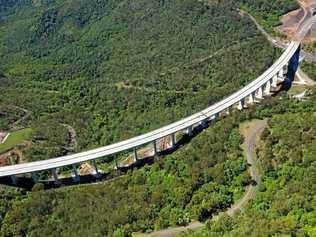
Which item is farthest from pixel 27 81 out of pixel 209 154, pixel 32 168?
pixel 209 154

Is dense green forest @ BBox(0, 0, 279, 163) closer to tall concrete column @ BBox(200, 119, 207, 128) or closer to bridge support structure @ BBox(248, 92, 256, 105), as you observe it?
bridge support structure @ BBox(248, 92, 256, 105)

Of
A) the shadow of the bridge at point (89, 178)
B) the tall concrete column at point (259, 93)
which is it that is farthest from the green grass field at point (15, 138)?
the tall concrete column at point (259, 93)

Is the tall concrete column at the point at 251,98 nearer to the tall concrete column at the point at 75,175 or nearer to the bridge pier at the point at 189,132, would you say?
the bridge pier at the point at 189,132

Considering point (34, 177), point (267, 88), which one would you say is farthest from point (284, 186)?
point (267, 88)

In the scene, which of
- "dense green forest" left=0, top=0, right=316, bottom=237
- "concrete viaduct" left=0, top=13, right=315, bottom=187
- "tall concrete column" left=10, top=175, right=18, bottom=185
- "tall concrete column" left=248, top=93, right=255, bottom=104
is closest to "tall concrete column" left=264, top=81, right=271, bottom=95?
"concrete viaduct" left=0, top=13, right=315, bottom=187

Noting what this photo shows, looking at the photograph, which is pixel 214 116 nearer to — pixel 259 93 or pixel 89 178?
pixel 259 93

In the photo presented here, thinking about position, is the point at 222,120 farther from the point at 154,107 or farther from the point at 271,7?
the point at 271,7
